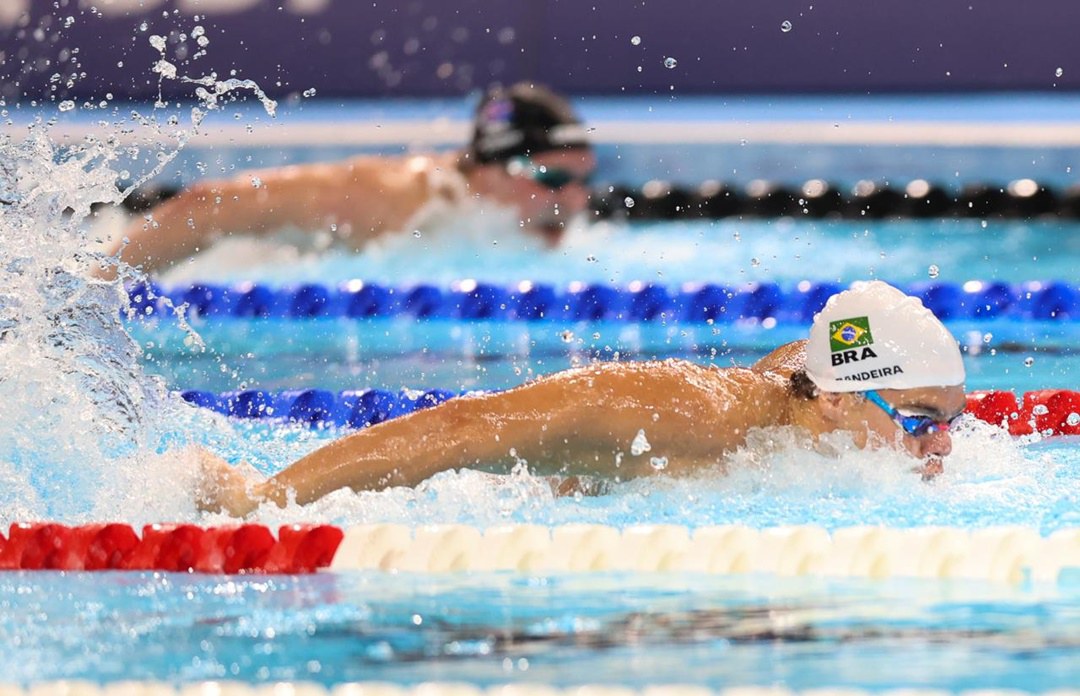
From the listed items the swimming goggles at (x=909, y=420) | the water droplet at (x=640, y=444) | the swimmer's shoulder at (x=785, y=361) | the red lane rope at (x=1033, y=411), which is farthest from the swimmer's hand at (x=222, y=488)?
the red lane rope at (x=1033, y=411)

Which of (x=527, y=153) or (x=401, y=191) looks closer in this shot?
(x=527, y=153)

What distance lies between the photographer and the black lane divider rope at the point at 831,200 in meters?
7.21

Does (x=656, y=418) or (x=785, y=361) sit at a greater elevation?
(x=785, y=361)

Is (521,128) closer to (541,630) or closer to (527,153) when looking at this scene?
(527,153)

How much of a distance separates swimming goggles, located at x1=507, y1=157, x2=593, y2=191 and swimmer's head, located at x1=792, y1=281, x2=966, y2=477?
3.22 m

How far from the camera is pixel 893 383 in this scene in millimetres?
3020

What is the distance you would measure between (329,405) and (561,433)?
1462 millimetres

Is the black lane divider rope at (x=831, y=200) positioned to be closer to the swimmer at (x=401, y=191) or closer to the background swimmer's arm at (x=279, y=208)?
the swimmer at (x=401, y=191)

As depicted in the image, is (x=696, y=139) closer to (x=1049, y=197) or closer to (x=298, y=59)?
(x=1049, y=197)

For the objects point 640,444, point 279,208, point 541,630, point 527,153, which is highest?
point 527,153

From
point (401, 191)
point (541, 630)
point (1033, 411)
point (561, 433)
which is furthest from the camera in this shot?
point (401, 191)

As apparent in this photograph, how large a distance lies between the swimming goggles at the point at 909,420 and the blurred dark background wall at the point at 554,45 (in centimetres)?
641

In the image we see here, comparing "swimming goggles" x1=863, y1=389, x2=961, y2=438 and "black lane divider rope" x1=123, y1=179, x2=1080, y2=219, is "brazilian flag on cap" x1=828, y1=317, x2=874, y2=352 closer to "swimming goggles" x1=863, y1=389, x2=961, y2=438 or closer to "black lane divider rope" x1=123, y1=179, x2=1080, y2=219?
"swimming goggles" x1=863, y1=389, x2=961, y2=438

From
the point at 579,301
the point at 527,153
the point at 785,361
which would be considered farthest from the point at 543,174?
the point at 785,361
